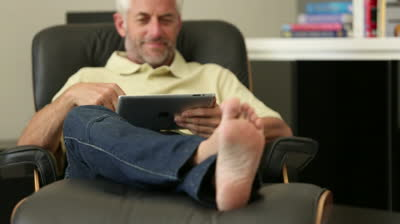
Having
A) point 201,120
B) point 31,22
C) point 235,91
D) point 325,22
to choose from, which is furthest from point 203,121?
point 31,22

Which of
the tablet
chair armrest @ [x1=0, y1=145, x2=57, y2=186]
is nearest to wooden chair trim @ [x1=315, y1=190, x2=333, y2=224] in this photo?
the tablet

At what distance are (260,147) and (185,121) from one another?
54cm

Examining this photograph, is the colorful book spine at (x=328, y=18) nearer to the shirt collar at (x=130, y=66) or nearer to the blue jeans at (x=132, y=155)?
the shirt collar at (x=130, y=66)

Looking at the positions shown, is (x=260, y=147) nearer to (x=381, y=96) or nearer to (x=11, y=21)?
(x=381, y=96)

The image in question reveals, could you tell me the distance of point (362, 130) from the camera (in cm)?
292

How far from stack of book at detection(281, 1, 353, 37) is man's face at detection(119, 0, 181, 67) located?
0.60 metres

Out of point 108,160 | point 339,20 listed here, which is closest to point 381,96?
point 339,20

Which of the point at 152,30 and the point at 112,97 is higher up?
the point at 152,30

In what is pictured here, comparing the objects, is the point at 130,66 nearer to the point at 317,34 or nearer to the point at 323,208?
the point at 317,34

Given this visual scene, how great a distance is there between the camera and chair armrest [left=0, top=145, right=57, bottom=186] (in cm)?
192

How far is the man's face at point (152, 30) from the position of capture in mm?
2576

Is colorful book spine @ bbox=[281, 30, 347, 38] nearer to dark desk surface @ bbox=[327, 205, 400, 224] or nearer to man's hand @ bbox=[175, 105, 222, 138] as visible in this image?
dark desk surface @ bbox=[327, 205, 400, 224]

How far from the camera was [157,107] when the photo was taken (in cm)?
196

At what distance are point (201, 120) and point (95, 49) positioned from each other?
0.70 meters
